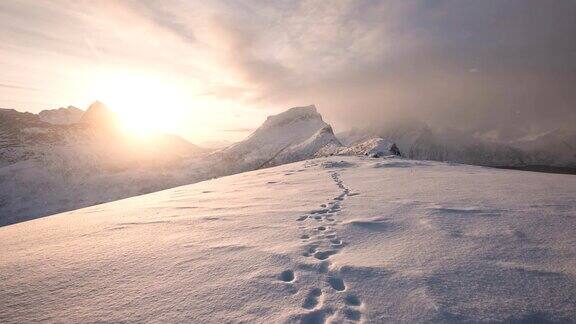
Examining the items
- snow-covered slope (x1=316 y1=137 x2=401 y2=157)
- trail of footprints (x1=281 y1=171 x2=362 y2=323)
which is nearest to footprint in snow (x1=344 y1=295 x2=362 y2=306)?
trail of footprints (x1=281 y1=171 x2=362 y2=323)

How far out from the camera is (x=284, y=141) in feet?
309

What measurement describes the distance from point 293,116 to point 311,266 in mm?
105148

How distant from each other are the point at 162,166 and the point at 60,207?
28.0 meters

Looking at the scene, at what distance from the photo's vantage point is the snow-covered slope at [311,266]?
3498 mm

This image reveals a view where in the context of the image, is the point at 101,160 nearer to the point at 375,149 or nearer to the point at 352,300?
the point at 375,149

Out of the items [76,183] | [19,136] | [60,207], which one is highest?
[19,136]

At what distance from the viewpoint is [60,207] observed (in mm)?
59000

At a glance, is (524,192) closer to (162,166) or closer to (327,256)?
(327,256)

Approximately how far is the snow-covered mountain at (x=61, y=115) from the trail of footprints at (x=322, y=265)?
180 metres

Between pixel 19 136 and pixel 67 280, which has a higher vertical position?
pixel 19 136

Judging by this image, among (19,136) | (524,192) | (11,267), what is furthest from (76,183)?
Result: (524,192)

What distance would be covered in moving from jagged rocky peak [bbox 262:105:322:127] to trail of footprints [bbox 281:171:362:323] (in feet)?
328

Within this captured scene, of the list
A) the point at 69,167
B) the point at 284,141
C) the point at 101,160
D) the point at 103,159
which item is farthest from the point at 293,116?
the point at 69,167

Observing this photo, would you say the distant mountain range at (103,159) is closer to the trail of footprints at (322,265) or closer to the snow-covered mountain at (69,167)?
the snow-covered mountain at (69,167)
